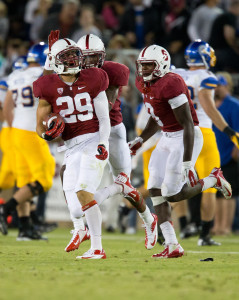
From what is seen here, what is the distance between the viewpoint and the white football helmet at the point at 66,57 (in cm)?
597

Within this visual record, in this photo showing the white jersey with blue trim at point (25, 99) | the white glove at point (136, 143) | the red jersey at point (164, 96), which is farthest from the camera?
the white jersey with blue trim at point (25, 99)

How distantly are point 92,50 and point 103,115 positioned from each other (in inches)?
31.7

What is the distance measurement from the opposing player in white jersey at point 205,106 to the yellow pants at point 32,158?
5.74 ft

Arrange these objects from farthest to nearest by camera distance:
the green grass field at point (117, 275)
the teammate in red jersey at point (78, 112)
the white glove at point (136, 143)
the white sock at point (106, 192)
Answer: the white glove at point (136, 143)
the white sock at point (106, 192)
the teammate in red jersey at point (78, 112)
the green grass field at point (117, 275)

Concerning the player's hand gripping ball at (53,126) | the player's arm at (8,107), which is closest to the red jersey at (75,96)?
the player's hand gripping ball at (53,126)

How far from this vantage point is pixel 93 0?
48.0 feet

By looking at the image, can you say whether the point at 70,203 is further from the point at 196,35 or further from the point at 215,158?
the point at 196,35

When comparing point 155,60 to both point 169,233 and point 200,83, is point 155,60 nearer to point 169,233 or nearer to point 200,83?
point 169,233

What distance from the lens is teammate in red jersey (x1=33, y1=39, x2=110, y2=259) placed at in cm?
590

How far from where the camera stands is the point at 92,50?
6.50 m

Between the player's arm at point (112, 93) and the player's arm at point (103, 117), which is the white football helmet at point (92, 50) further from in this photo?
the player's arm at point (103, 117)

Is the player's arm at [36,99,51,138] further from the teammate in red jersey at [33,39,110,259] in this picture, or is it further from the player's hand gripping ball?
the player's hand gripping ball

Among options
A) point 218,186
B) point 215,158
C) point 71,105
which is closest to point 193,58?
point 215,158

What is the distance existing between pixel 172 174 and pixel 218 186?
0.79m
